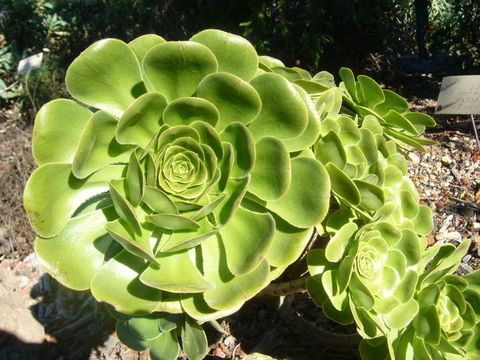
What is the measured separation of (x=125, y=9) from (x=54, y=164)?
4570 millimetres

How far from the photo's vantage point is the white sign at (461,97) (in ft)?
6.81

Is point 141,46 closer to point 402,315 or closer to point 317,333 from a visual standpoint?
point 402,315

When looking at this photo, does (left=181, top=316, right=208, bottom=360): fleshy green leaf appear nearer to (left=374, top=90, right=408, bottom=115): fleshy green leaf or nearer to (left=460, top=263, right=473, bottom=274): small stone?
(left=374, top=90, right=408, bottom=115): fleshy green leaf

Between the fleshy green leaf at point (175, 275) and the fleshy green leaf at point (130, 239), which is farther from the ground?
the fleshy green leaf at point (130, 239)

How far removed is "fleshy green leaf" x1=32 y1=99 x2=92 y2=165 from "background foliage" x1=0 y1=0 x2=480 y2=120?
2.96 metres

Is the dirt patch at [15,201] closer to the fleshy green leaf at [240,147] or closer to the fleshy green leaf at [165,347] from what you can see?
the fleshy green leaf at [165,347]

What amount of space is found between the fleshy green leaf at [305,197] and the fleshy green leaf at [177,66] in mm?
229

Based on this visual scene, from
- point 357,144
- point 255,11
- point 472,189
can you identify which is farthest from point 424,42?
point 357,144

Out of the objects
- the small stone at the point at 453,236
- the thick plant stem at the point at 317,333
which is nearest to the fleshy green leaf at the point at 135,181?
the thick plant stem at the point at 317,333

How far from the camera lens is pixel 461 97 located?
6.92ft

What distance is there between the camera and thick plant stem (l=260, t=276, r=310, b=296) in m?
1.01

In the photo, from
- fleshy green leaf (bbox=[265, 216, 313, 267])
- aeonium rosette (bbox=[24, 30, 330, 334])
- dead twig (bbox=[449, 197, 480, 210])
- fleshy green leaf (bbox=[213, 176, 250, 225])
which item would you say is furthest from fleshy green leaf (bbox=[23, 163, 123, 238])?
dead twig (bbox=[449, 197, 480, 210])

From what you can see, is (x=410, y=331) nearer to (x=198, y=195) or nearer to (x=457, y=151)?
(x=198, y=195)

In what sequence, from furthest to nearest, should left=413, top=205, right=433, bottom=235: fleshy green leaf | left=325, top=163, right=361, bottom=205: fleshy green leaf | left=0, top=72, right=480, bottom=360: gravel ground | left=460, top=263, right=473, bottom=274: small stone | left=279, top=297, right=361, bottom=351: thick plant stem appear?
left=460, top=263, right=473, bottom=274: small stone → left=0, top=72, right=480, bottom=360: gravel ground → left=279, top=297, right=361, bottom=351: thick plant stem → left=413, top=205, right=433, bottom=235: fleshy green leaf → left=325, top=163, right=361, bottom=205: fleshy green leaf
